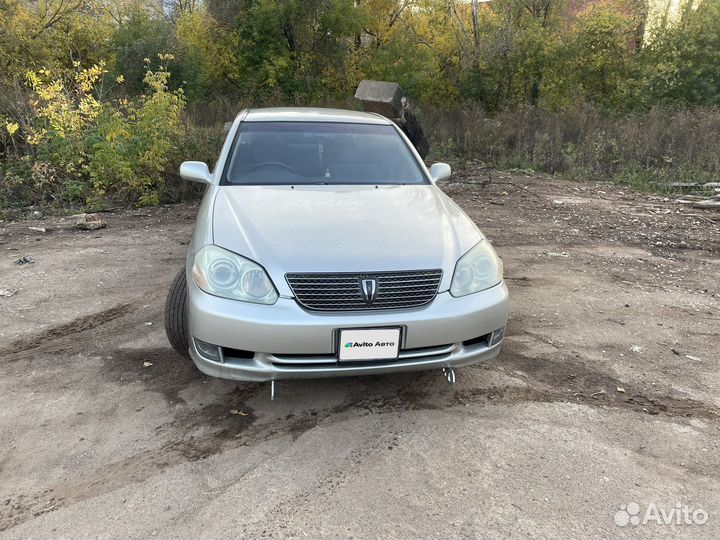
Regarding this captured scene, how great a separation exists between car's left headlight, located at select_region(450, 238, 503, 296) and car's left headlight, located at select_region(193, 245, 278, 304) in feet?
3.20

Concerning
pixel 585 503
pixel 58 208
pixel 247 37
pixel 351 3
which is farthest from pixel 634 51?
pixel 585 503

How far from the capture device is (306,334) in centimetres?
244

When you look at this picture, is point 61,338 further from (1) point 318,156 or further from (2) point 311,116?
(2) point 311,116

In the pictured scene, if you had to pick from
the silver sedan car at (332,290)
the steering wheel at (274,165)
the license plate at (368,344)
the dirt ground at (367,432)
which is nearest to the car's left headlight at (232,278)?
the silver sedan car at (332,290)

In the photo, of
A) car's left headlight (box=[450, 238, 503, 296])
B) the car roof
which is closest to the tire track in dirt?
the car roof

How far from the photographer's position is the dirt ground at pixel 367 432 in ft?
7.06

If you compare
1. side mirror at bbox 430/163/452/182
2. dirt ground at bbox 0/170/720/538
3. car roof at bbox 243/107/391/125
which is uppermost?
car roof at bbox 243/107/391/125

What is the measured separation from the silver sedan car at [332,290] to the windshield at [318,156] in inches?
16.7

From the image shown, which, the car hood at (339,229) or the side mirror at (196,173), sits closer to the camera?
the car hood at (339,229)

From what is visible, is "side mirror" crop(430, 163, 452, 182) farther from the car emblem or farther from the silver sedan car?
the car emblem

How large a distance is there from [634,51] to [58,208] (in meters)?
17.7

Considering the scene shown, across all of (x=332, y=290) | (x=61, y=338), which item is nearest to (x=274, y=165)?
(x=332, y=290)

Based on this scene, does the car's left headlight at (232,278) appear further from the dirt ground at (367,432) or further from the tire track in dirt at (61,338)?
the tire track in dirt at (61,338)

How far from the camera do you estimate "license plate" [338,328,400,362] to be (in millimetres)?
2484
